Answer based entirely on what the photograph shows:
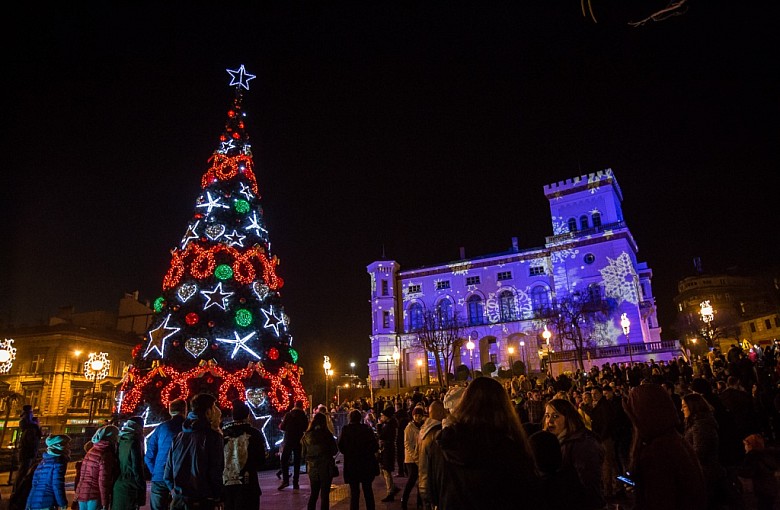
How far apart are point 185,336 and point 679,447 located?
1285 centimetres

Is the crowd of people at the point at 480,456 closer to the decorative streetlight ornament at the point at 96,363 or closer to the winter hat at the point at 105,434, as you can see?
the winter hat at the point at 105,434

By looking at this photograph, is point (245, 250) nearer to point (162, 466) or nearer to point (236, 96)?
point (236, 96)

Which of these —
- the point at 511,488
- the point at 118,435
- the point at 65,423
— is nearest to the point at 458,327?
the point at 65,423

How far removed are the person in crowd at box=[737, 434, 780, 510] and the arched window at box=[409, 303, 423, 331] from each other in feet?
154

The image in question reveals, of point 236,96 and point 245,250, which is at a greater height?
point 236,96

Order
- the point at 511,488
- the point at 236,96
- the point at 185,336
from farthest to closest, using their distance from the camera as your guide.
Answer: the point at 236,96 → the point at 185,336 → the point at 511,488

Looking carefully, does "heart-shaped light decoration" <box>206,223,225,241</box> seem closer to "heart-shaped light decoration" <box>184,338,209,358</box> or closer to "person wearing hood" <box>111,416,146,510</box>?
"heart-shaped light decoration" <box>184,338,209,358</box>

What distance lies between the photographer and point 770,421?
11.4 meters

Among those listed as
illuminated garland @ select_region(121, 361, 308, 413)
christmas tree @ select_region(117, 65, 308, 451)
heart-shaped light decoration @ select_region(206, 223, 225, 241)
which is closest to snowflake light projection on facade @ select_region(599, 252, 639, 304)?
christmas tree @ select_region(117, 65, 308, 451)

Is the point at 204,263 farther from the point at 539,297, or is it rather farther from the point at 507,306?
the point at 539,297

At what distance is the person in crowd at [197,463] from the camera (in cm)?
478

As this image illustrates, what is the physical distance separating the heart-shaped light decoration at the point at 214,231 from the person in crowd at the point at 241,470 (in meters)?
9.75

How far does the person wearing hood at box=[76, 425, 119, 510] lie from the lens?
5.73 metres

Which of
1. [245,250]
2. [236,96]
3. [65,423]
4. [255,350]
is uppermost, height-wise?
[236,96]
